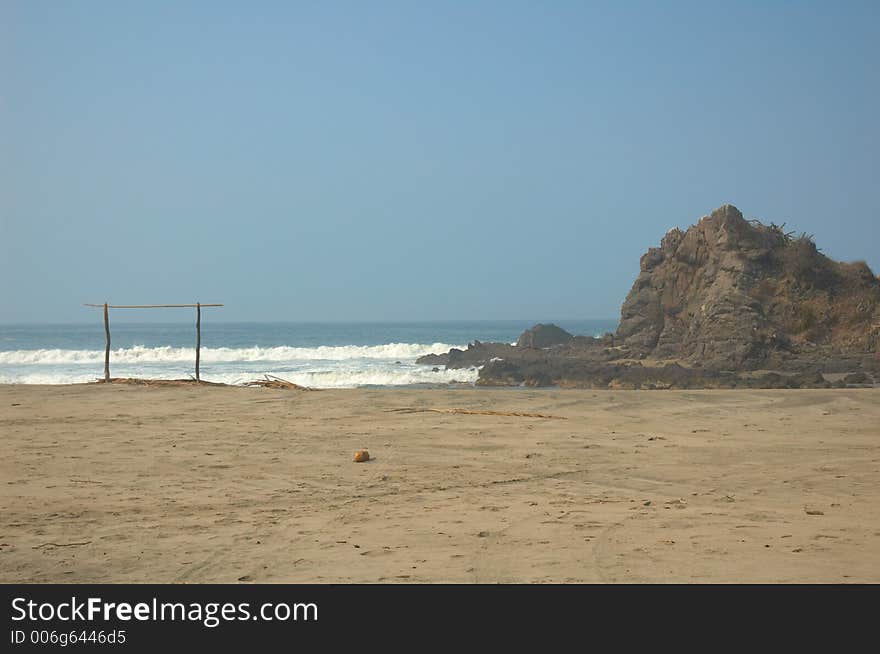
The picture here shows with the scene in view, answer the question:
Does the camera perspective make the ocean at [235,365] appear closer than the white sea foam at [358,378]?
No

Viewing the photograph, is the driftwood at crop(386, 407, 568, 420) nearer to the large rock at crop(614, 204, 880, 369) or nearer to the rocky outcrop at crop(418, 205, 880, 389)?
the rocky outcrop at crop(418, 205, 880, 389)

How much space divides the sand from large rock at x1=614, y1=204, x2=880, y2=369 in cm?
1268

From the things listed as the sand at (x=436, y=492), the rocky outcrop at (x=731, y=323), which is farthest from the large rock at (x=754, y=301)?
the sand at (x=436, y=492)

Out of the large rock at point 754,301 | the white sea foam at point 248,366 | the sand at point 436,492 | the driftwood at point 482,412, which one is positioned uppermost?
the large rock at point 754,301

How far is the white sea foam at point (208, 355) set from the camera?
45469 millimetres

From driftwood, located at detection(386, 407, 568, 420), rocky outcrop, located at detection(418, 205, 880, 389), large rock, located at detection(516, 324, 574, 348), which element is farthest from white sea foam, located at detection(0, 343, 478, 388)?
driftwood, located at detection(386, 407, 568, 420)

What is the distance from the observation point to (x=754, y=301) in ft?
86.4

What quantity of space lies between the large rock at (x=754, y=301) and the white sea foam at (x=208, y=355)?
717 inches

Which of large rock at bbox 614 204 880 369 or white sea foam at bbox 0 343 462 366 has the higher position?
large rock at bbox 614 204 880 369

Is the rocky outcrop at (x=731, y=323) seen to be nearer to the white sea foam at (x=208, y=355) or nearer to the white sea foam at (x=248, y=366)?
the white sea foam at (x=248, y=366)

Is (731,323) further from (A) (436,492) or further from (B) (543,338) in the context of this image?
(A) (436,492)

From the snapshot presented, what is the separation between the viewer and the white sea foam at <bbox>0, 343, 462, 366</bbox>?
4547 cm
